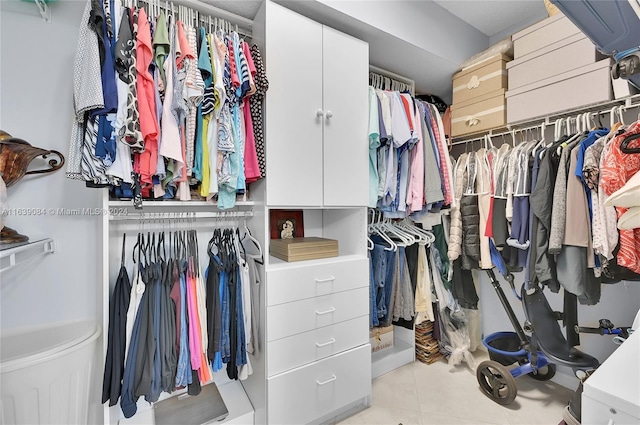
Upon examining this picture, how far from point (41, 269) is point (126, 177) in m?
0.72

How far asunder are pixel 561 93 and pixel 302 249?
1827mm

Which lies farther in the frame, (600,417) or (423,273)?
(423,273)

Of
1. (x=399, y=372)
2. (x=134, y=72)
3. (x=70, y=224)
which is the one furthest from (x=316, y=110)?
(x=399, y=372)

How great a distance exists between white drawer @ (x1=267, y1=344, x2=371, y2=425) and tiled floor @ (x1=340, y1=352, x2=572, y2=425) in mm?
167

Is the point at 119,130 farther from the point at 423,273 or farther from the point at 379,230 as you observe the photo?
the point at 423,273

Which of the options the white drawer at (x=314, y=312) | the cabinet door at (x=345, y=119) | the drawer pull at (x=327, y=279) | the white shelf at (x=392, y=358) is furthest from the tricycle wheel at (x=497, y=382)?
the cabinet door at (x=345, y=119)

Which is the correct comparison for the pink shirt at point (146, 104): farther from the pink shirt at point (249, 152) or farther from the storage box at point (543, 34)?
the storage box at point (543, 34)

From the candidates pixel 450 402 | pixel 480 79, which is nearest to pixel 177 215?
pixel 450 402

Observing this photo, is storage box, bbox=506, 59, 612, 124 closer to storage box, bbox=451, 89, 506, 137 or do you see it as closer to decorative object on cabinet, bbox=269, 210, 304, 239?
storage box, bbox=451, 89, 506, 137

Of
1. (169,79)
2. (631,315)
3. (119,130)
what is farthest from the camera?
(631,315)

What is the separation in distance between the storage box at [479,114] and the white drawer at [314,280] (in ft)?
4.56

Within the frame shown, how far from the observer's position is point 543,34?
5.90ft

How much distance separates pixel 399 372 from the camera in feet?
7.02

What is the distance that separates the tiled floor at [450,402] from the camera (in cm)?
164
